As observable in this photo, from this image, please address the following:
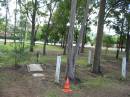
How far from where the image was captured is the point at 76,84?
10.3m

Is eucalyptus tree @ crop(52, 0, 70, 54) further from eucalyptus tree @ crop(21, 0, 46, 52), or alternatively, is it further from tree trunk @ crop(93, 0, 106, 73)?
tree trunk @ crop(93, 0, 106, 73)

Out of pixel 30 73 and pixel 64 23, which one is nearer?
pixel 30 73

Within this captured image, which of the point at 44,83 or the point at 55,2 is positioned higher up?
the point at 55,2

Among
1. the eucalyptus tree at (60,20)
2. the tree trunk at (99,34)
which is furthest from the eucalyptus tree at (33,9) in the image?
the tree trunk at (99,34)

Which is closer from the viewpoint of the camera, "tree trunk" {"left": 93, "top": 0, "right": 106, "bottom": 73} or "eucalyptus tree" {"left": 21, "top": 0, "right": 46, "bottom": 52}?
"tree trunk" {"left": 93, "top": 0, "right": 106, "bottom": 73}

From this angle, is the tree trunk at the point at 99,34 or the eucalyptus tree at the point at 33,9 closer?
A: the tree trunk at the point at 99,34

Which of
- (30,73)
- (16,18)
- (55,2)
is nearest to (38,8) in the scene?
(55,2)

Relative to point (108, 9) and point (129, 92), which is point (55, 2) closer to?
point (108, 9)

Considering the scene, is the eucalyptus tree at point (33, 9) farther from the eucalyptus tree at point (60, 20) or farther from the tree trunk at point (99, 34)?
the tree trunk at point (99, 34)

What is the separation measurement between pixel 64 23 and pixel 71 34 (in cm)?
1532

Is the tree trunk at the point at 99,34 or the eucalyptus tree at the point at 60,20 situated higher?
the eucalyptus tree at the point at 60,20


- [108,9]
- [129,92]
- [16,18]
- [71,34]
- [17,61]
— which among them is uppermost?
[108,9]

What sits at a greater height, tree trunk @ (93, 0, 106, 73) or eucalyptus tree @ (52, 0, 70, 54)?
eucalyptus tree @ (52, 0, 70, 54)

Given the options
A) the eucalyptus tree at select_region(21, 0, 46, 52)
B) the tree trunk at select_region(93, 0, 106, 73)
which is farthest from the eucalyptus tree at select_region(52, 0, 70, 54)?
the tree trunk at select_region(93, 0, 106, 73)
